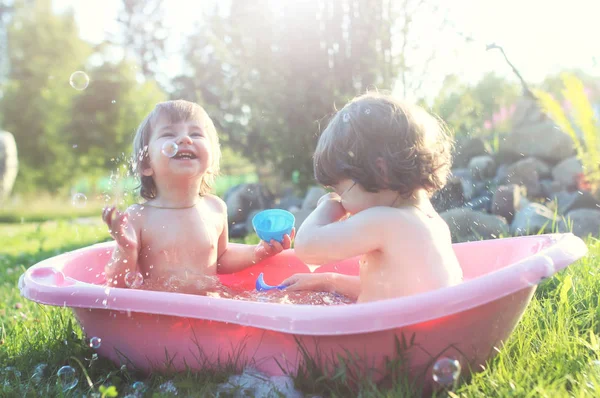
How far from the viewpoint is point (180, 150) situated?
224 cm

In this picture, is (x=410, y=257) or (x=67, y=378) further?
(x=67, y=378)

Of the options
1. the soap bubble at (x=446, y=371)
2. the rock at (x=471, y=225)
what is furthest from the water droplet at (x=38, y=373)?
the rock at (x=471, y=225)

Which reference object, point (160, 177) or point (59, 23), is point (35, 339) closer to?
point (160, 177)

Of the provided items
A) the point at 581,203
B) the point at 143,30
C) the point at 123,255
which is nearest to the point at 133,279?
the point at 123,255

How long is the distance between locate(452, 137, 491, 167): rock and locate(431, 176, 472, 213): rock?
0.85 metres

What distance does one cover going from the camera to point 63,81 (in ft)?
41.1

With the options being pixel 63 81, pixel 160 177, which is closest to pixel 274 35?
pixel 160 177

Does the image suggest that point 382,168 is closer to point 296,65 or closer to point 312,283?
point 312,283

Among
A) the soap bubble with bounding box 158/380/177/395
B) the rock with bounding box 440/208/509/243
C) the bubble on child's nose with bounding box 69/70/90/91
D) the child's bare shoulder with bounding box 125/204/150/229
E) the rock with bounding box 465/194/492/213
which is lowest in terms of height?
the rock with bounding box 465/194/492/213

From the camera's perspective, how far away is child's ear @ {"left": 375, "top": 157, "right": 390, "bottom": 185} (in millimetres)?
1683

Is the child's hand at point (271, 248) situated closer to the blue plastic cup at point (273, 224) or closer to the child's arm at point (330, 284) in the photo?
the blue plastic cup at point (273, 224)

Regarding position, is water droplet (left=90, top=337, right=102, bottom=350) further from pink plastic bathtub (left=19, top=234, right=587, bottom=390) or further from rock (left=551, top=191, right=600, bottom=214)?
rock (left=551, top=191, right=600, bottom=214)

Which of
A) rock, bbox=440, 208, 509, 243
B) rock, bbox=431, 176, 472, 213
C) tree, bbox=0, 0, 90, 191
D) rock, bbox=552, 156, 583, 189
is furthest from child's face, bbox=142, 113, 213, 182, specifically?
tree, bbox=0, 0, 90, 191

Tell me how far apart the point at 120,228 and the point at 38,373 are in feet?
1.64
